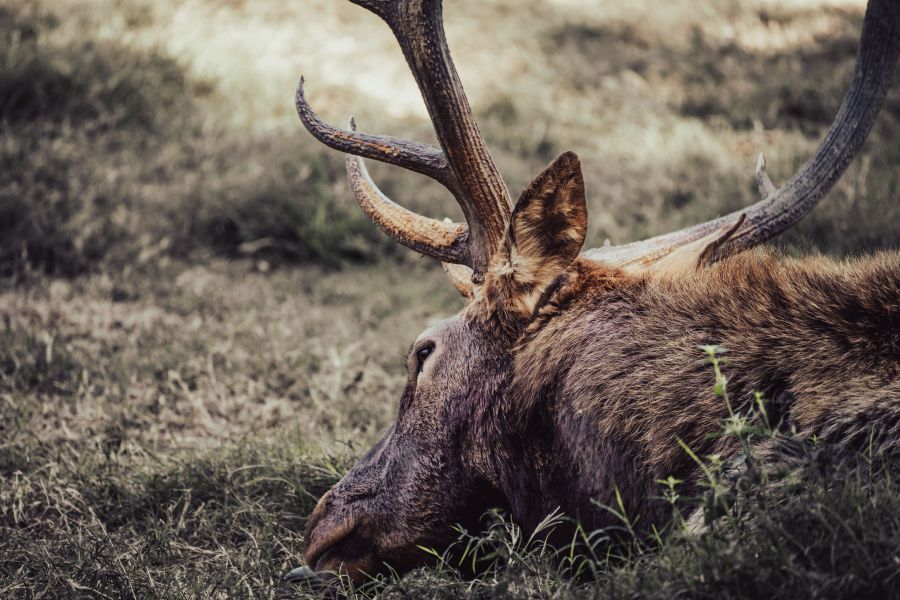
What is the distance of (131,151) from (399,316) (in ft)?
9.08

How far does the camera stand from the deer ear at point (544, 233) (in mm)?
Result: 2512

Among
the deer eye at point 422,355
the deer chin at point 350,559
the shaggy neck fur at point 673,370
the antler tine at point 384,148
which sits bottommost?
the deer chin at point 350,559

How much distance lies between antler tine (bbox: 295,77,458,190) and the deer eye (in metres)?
0.50

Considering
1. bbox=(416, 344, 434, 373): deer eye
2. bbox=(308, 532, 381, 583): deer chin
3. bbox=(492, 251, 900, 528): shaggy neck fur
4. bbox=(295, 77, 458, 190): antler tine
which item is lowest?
bbox=(308, 532, 381, 583): deer chin

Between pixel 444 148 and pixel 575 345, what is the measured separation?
78cm

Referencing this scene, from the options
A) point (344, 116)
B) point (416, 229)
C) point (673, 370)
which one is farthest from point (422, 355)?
point (344, 116)

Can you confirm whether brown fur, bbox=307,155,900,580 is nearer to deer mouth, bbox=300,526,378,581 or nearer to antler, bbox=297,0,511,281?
deer mouth, bbox=300,526,378,581

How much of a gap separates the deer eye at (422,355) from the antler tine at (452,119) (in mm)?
277

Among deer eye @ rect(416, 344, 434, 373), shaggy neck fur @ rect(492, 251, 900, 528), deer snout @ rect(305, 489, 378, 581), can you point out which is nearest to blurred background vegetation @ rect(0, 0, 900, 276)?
shaggy neck fur @ rect(492, 251, 900, 528)

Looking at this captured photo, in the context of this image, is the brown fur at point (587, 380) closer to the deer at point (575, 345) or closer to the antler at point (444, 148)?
the deer at point (575, 345)

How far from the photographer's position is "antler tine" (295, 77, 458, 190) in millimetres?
2947

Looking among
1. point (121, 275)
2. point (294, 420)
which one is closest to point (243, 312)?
point (121, 275)

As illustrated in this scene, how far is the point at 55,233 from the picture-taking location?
5.95m

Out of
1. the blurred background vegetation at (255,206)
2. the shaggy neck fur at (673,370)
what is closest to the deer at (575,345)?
the shaggy neck fur at (673,370)
